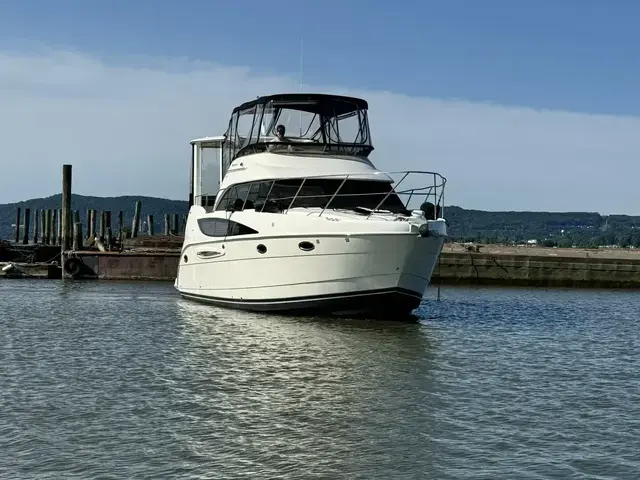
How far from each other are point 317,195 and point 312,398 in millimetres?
9027

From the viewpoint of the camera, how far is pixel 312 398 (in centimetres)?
1305

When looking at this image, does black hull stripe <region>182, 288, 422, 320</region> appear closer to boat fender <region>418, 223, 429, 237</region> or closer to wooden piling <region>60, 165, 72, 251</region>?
boat fender <region>418, 223, 429, 237</region>

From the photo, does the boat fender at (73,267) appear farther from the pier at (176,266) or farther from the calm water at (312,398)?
the calm water at (312,398)

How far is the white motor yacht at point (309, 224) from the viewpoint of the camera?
19781 mm

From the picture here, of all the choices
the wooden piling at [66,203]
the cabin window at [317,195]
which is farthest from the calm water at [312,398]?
the wooden piling at [66,203]

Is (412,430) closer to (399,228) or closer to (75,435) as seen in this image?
(75,435)

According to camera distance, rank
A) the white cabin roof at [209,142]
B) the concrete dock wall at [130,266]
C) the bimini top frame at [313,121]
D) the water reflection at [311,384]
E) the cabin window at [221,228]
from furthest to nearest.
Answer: the concrete dock wall at [130,266], the white cabin roof at [209,142], the bimini top frame at [313,121], the cabin window at [221,228], the water reflection at [311,384]

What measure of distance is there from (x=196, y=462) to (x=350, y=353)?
7402 millimetres

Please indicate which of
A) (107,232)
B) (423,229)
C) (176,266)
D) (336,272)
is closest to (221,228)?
(336,272)

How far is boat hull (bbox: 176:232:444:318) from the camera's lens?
19656 mm

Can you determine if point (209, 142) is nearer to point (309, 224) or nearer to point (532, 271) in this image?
point (309, 224)

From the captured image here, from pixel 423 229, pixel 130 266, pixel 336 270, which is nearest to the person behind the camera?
pixel 423 229

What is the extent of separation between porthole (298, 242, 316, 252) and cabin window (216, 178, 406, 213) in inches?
59.1

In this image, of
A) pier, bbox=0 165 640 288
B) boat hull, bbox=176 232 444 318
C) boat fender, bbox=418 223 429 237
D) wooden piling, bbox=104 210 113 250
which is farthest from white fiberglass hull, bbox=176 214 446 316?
wooden piling, bbox=104 210 113 250
